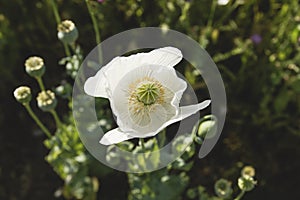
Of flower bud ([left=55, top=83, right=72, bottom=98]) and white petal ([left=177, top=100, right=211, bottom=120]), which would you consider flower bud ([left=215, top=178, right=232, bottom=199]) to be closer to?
white petal ([left=177, top=100, right=211, bottom=120])

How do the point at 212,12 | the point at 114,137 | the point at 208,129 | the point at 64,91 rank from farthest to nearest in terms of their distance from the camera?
1. the point at 212,12
2. the point at 64,91
3. the point at 208,129
4. the point at 114,137

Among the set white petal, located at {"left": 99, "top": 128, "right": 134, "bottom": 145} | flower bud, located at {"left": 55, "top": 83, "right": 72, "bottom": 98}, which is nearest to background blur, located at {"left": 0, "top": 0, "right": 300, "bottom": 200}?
flower bud, located at {"left": 55, "top": 83, "right": 72, "bottom": 98}

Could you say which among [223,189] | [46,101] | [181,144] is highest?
[46,101]

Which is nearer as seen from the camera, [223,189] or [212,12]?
[223,189]

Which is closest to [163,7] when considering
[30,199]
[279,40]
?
A: [279,40]

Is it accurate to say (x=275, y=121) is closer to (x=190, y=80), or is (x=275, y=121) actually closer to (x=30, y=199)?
(x=190, y=80)

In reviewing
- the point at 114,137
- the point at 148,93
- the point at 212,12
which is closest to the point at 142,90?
the point at 148,93

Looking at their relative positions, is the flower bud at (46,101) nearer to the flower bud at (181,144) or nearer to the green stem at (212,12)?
the flower bud at (181,144)

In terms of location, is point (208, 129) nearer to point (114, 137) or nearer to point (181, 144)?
point (181, 144)
